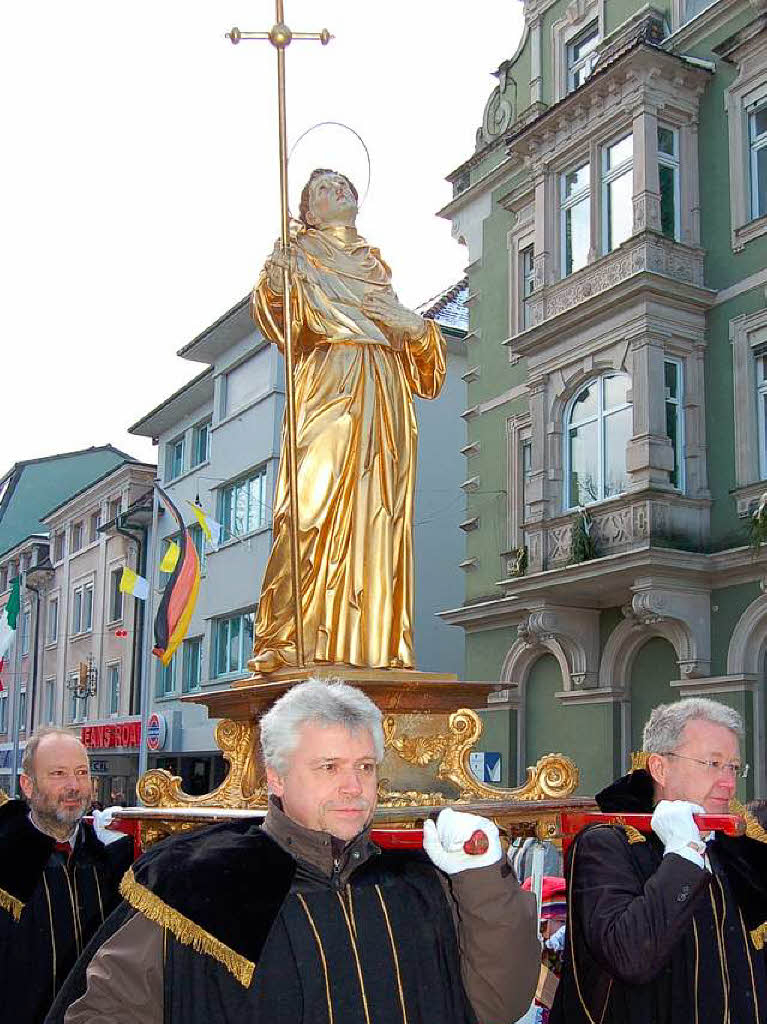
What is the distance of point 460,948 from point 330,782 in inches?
20.1

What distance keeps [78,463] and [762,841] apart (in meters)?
45.7

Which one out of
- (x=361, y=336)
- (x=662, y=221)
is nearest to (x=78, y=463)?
(x=662, y=221)

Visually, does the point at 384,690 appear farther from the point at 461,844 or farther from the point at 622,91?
the point at 622,91

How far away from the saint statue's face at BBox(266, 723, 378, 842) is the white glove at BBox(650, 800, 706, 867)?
91 cm

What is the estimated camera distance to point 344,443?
6098mm

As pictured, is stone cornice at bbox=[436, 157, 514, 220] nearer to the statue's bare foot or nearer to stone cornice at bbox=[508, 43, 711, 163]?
stone cornice at bbox=[508, 43, 711, 163]

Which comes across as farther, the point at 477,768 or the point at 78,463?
the point at 78,463

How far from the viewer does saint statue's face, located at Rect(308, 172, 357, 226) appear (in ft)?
21.4

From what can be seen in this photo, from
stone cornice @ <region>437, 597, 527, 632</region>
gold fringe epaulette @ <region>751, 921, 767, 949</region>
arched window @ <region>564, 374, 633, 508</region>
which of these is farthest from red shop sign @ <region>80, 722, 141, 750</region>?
gold fringe epaulette @ <region>751, 921, 767, 949</region>

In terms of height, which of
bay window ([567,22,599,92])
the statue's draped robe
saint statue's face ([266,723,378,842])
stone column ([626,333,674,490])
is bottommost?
saint statue's face ([266,723,378,842])

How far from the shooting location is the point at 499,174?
21203 millimetres

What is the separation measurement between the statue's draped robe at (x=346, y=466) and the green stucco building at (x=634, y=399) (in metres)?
9.80

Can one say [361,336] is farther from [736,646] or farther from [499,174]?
[499,174]

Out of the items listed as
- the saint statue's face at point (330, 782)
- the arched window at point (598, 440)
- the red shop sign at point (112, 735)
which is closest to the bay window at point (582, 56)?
the arched window at point (598, 440)
